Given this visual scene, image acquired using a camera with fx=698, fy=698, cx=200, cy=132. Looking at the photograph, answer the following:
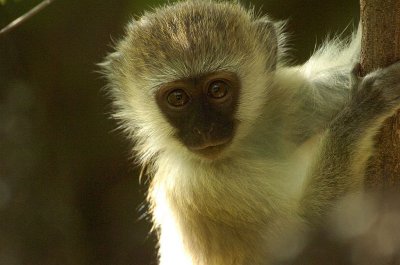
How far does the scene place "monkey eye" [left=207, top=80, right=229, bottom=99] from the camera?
12.1ft

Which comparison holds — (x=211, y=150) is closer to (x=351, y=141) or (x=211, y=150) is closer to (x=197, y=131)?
(x=197, y=131)

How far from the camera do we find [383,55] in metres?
3.05

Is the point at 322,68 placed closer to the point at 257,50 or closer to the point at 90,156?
the point at 257,50

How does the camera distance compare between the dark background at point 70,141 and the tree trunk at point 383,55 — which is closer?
the tree trunk at point 383,55

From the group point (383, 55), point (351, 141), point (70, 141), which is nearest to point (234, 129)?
point (351, 141)

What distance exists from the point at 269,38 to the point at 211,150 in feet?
2.90

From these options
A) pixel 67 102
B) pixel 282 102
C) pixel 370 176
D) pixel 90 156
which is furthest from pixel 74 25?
pixel 370 176

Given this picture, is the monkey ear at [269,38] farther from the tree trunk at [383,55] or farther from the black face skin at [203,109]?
the tree trunk at [383,55]

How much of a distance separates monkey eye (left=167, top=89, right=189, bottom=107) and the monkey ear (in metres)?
0.56

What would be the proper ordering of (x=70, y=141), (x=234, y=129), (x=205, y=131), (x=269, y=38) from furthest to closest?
(x=70, y=141) → (x=269, y=38) → (x=234, y=129) → (x=205, y=131)

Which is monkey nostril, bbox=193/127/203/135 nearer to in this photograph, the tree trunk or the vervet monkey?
the vervet monkey

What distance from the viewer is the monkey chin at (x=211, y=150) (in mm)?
3527

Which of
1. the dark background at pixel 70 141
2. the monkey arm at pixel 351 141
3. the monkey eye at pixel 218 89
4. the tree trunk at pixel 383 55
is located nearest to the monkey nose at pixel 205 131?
the monkey eye at pixel 218 89

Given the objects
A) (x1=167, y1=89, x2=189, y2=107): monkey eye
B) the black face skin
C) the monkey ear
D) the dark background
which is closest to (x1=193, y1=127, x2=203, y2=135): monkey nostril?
the black face skin
